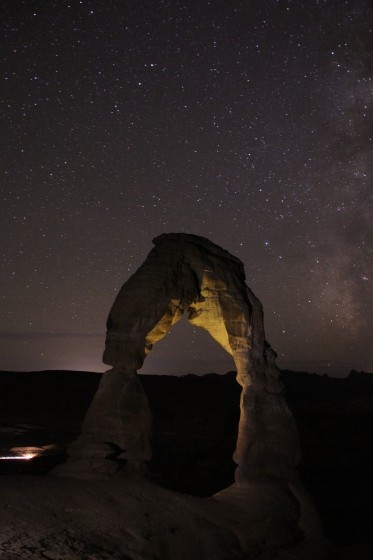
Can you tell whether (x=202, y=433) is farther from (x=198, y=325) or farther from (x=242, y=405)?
(x=242, y=405)

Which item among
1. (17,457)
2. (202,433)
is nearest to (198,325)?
(17,457)

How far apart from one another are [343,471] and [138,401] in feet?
53.9

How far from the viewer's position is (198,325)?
1171 centimetres

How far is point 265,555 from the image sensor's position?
838 centimetres

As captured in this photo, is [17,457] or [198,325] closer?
[198,325]

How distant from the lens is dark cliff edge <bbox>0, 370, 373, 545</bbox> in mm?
18328

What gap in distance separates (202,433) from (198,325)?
1002 inches

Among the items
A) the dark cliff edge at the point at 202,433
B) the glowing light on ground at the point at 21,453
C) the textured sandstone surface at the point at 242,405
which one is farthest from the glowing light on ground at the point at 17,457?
the textured sandstone surface at the point at 242,405

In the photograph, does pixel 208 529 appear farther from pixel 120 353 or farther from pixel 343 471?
pixel 343 471

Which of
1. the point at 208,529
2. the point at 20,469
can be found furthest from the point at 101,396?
the point at 20,469

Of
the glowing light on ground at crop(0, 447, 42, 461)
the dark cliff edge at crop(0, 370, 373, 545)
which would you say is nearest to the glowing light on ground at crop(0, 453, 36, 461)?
the glowing light on ground at crop(0, 447, 42, 461)

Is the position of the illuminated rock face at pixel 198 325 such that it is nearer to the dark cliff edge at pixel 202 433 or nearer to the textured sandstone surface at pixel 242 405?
the textured sandstone surface at pixel 242 405

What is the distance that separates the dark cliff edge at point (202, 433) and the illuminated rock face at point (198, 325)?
1289mm

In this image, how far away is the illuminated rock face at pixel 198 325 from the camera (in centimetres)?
901
